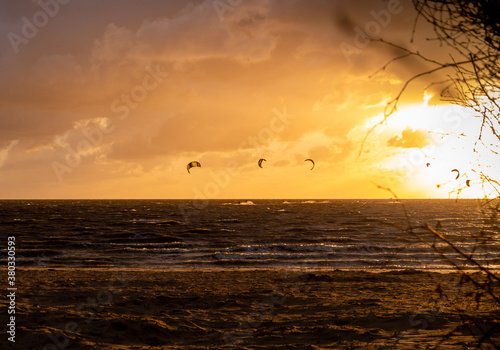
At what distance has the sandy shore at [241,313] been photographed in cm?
887

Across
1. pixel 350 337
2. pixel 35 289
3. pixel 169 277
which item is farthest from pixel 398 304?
pixel 35 289

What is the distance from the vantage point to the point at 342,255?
2877 centimetres

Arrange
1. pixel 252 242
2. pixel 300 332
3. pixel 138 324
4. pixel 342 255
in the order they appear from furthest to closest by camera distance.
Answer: pixel 252 242 → pixel 342 255 → pixel 138 324 → pixel 300 332

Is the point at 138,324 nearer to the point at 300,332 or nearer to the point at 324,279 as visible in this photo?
the point at 300,332

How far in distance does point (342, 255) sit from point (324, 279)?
470 inches

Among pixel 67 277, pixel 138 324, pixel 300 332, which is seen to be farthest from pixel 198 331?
pixel 67 277

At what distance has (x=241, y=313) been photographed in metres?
11.7

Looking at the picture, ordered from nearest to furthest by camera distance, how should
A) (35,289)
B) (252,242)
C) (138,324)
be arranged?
(138,324), (35,289), (252,242)

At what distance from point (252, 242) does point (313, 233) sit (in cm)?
874

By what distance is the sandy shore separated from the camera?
887 centimetres

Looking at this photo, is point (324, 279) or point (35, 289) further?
point (324, 279)

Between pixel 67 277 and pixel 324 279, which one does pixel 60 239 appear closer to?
pixel 67 277

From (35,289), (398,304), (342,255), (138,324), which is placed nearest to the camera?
(138,324)

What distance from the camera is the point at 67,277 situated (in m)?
17.7
